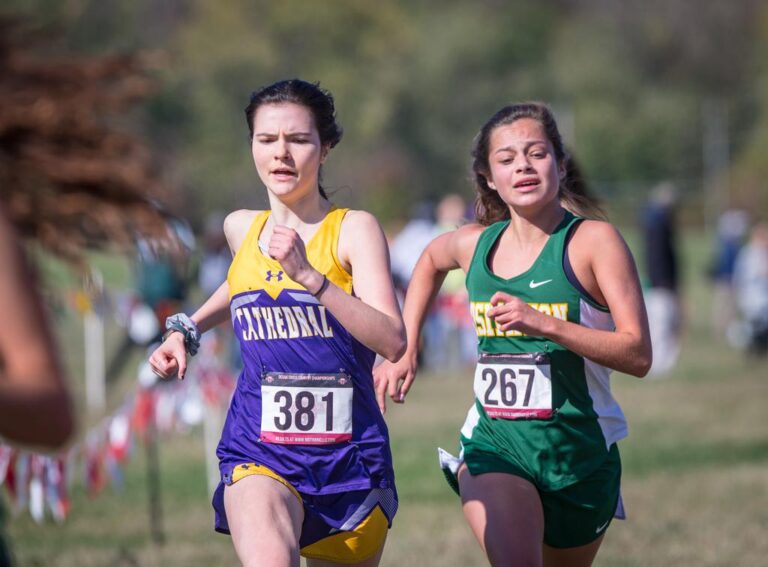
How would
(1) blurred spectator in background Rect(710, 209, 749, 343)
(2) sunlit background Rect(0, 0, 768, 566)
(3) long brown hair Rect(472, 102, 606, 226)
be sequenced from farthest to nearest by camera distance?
(1) blurred spectator in background Rect(710, 209, 749, 343) < (2) sunlit background Rect(0, 0, 768, 566) < (3) long brown hair Rect(472, 102, 606, 226)

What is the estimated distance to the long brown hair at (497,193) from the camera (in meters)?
4.41

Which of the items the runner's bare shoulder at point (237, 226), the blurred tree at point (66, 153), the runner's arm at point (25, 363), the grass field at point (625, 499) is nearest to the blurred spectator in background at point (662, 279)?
the grass field at point (625, 499)

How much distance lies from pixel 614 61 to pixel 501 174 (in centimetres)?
6773

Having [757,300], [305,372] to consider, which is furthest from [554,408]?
[757,300]

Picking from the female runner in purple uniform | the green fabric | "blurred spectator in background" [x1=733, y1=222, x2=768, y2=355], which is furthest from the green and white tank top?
"blurred spectator in background" [x1=733, y1=222, x2=768, y2=355]

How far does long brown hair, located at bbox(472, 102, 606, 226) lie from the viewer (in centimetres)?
441

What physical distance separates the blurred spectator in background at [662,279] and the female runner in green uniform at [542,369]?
12589 mm

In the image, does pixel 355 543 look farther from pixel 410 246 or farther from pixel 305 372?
pixel 410 246

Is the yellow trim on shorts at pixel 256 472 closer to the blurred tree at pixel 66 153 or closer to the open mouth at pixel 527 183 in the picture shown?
the open mouth at pixel 527 183

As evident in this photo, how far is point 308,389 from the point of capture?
3967 millimetres

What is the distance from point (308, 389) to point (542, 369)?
789 mm

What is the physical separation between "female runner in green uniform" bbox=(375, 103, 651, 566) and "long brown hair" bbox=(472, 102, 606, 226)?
1 centimetres

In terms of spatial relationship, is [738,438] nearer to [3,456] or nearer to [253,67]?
[3,456]

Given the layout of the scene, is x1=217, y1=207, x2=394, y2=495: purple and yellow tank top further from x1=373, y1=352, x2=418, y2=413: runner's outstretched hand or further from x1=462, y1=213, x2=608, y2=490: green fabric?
x1=462, y1=213, x2=608, y2=490: green fabric
